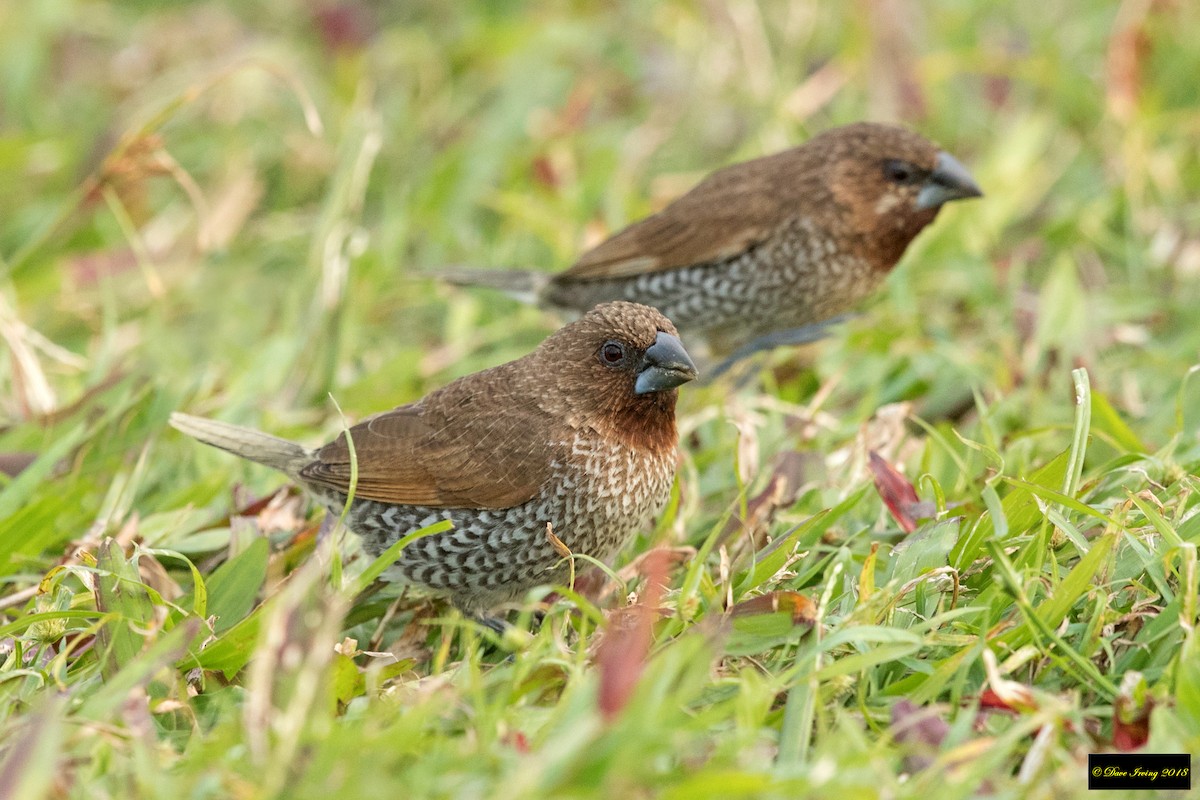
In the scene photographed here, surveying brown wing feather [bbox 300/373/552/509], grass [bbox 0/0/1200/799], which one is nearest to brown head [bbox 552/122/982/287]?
grass [bbox 0/0/1200/799]

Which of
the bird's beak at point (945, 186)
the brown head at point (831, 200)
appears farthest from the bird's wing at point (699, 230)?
the bird's beak at point (945, 186)

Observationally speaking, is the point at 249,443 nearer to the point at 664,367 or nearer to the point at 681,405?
the point at 664,367

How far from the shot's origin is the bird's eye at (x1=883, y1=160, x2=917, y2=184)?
4.48 m

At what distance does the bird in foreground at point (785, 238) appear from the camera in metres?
4.49

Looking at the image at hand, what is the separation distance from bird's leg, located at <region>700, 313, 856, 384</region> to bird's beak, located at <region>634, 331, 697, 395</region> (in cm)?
123

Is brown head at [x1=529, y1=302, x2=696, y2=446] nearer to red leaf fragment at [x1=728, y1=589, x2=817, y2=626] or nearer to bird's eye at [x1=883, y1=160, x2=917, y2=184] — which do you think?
red leaf fragment at [x1=728, y1=589, x2=817, y2=626]

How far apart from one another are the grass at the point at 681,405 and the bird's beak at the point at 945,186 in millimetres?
459

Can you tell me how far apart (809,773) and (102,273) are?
4.05m

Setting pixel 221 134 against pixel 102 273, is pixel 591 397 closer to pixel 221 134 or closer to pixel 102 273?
pixel 102 273

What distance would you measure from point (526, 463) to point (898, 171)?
1.90 m

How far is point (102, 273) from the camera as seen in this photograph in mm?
5422

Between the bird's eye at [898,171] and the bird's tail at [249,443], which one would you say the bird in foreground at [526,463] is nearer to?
the bird's tail at [249,443]

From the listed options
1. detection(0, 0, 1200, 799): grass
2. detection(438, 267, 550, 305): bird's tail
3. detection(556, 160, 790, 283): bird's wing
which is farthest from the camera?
detection(438, 267, 550, 305): bird's tail

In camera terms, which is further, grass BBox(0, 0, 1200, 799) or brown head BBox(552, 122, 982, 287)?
brown head BBox(552, 122, 982, 287)
